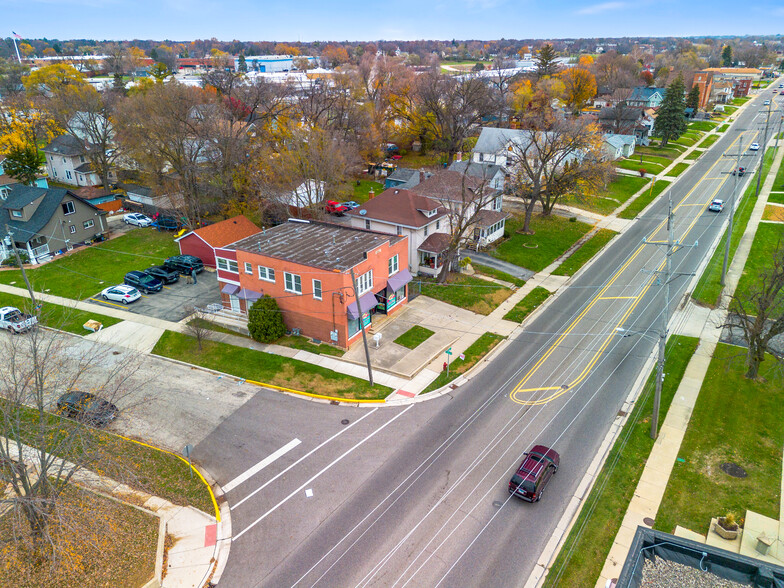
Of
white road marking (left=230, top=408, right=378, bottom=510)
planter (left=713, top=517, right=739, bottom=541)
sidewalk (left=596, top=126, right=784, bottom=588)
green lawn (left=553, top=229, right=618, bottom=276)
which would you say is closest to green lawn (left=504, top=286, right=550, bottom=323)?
green lawn (left=553, top=229, right=618, bottom=276)

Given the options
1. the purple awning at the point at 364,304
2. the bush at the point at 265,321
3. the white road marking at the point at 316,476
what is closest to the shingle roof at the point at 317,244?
the purple awning at the point at 364,304

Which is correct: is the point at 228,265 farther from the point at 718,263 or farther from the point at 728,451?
the point at 718,263

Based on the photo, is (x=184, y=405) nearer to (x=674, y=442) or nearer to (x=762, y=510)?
(x=674, y=442)

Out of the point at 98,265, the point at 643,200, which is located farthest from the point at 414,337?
the point at 643,200

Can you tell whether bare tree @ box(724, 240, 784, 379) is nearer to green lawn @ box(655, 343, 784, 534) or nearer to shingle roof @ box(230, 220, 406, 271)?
green lawn @ box(655, 343, 784, 534)

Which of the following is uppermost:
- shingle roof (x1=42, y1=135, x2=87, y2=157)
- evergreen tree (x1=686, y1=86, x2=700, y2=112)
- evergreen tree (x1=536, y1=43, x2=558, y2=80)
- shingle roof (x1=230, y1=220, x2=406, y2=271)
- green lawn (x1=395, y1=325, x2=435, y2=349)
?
evergreen tree (x1=536, y1=43, x2=558, y2=80)
